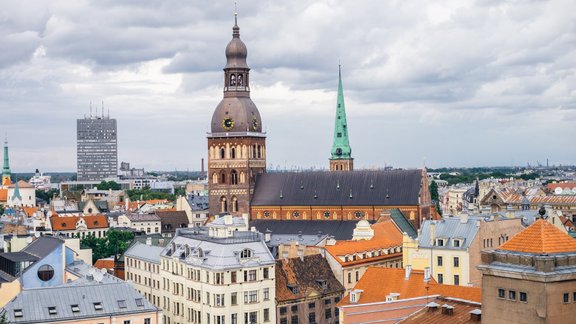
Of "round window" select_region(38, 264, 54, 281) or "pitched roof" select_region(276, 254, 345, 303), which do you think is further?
"pitched roof" select_region(276, 254, 345, 303)

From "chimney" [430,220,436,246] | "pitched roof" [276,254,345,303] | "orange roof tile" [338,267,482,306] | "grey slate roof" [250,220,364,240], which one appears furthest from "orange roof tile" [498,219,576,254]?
"grey slate roof" [250,220,364,240]

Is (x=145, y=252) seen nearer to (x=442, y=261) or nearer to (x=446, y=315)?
(x=442, y=261)

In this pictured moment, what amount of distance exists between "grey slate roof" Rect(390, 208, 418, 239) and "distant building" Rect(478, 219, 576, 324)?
74.5 meters

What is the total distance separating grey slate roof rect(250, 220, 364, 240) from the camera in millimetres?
124375

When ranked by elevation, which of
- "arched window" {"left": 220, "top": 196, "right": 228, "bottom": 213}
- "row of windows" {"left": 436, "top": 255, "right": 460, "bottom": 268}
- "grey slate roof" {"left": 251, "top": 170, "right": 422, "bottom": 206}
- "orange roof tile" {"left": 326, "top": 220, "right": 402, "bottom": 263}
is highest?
"grey slate roof" {"left": 251, "top": 170, "right": 422, "bottom": 206}

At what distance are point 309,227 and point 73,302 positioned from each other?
59061 mm

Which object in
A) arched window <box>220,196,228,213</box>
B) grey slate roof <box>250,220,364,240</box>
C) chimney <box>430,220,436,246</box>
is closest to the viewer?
chimney <box>430,220,436,246</box>

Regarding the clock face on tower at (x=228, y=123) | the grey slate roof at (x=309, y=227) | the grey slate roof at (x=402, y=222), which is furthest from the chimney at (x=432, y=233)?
the clock face on tower at (x=228, y=123)

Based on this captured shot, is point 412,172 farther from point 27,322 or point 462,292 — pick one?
point 27,322

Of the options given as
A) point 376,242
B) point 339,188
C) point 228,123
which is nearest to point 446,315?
point 376,242

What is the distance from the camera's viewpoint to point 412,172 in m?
128

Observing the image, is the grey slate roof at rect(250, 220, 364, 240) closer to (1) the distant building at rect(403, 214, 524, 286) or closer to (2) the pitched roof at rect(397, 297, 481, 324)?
(1) the distant building at rect(403, 214, 524, 286)

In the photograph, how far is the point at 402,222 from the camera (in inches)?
4823

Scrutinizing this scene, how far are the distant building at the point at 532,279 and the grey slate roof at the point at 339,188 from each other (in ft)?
263
